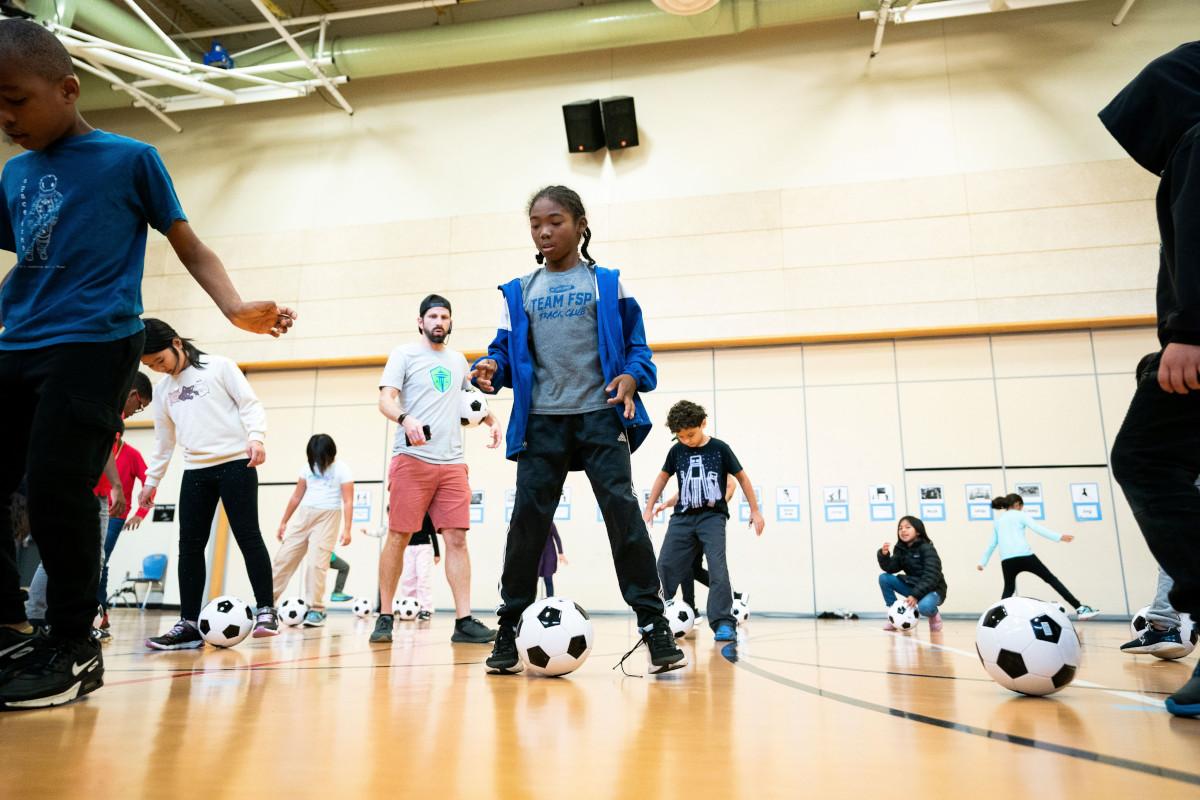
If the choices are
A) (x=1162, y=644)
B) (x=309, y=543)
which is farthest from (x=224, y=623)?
(x=1162, y=644)

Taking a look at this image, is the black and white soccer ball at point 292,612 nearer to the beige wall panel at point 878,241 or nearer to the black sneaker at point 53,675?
the black sneaker at point 53,675

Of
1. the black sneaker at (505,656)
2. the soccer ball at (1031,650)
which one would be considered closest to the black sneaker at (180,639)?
the black sneaker at (505,656)

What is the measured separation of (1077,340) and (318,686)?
9.51 m

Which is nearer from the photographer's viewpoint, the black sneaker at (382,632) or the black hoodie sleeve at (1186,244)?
the black hoodie sleeve at (1186,244)

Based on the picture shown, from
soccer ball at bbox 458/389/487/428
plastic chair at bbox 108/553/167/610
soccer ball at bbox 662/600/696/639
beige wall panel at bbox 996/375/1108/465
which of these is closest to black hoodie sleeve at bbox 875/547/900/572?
beige wall panel at bbox 996/375/1108/465

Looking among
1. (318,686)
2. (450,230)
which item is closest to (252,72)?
(450,230)

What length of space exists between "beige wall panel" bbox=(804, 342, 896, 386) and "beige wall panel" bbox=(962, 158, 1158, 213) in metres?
2.15

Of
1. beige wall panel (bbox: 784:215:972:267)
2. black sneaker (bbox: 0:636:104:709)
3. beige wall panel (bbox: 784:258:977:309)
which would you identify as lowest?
black sneaker (bbox: 0:636:104:709)

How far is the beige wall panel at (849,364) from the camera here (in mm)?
9547

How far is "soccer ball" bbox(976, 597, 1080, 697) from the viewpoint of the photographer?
2326 millimetres

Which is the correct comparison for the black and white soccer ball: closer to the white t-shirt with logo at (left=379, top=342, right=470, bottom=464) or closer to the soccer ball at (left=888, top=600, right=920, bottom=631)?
the white t-shirt with logo at (left=379, top=342, right=470, bottom=464)

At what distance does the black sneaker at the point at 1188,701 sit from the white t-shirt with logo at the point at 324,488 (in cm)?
603

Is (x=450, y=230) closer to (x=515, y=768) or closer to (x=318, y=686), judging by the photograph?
(x=318, y=686)

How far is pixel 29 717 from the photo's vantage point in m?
1.80
